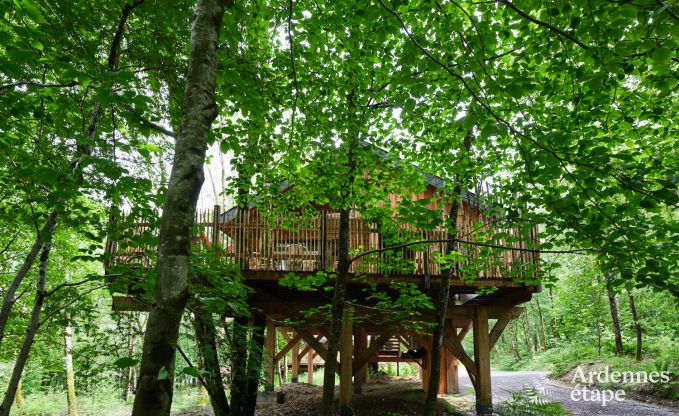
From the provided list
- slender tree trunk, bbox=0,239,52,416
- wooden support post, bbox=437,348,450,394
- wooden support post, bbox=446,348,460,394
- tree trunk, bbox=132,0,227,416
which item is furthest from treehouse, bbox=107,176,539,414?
tree trunk, bbox=132,0,227,416

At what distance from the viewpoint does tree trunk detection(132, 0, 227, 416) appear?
5.78 ft

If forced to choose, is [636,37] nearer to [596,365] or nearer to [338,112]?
[338,112]

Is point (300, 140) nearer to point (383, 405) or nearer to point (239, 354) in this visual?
point (239, 354)

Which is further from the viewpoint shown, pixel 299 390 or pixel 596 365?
pixel 596 365

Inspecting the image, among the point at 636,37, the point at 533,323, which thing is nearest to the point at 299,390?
the point at 636,37

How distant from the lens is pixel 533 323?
41.4m

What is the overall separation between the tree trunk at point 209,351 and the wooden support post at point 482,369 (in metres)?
5.84

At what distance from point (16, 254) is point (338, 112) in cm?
1145

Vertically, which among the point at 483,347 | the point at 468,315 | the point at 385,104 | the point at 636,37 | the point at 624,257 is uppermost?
the point at 385,104

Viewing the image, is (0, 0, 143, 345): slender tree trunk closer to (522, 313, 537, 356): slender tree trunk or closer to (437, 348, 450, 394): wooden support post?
(437, 348, 450, 394): wooden support post

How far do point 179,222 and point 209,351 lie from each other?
3967 mm

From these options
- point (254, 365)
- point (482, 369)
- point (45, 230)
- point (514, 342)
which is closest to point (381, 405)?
point (482, 369)

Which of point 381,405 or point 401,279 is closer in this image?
point 401,279

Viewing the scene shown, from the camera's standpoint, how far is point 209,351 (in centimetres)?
540
